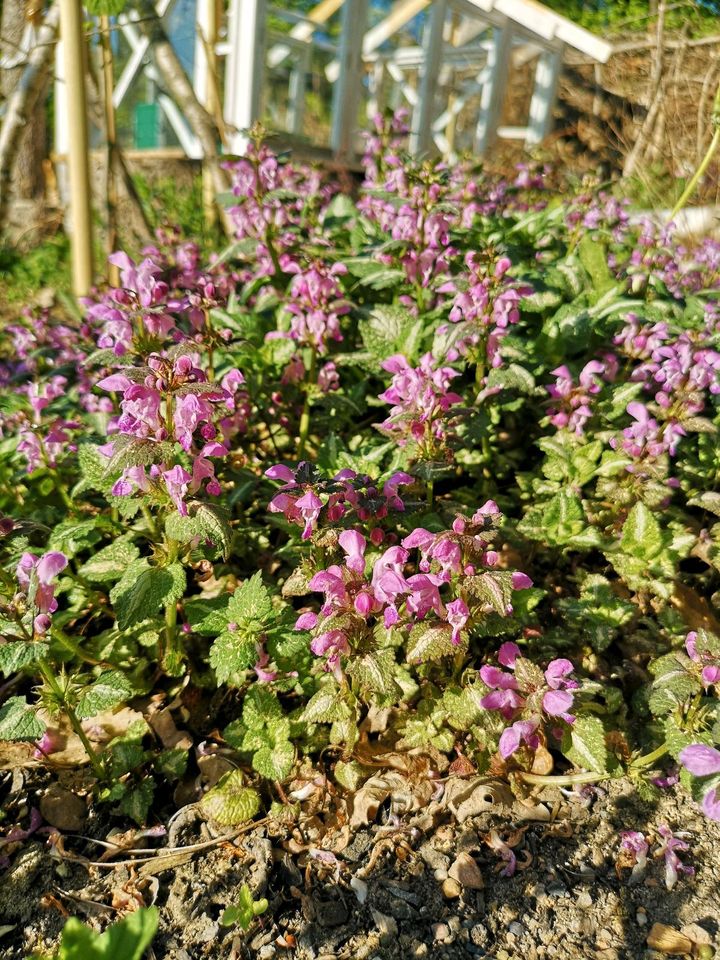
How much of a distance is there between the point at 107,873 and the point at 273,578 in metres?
0.93

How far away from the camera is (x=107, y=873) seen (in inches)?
66.2

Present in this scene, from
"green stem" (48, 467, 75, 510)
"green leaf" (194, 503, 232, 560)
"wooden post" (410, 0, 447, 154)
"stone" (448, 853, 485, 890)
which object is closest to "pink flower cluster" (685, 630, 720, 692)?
"stone" (448, 853, 485, 890)

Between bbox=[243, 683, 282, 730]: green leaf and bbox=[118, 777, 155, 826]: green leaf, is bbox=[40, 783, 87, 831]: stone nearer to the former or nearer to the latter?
bbox=[118, 777, 155, 826]: green leaf

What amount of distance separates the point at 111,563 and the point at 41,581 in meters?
0.43

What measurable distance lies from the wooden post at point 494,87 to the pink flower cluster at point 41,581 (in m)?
9.48

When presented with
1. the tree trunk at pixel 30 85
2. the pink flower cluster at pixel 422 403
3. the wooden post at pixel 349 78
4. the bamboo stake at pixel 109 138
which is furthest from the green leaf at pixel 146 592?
the wooden post at pixel 349 78

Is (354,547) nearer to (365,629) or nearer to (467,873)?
(365,629)

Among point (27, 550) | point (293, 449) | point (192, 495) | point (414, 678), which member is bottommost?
point (414, 678)

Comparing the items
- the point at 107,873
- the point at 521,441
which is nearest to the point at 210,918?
the point at 107,873

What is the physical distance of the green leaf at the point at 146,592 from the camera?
1.65m

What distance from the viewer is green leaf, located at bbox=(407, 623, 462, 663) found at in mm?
1555

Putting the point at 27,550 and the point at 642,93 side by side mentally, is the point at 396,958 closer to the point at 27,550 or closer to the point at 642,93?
the point at 27,550

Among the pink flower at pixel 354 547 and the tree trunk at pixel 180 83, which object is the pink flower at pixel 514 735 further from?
the tree trunk at pixel 180 83

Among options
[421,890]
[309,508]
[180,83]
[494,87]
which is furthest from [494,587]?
[494,87]
